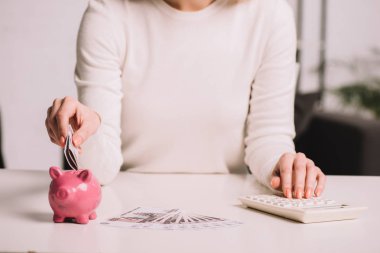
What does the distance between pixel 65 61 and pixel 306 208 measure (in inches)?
117

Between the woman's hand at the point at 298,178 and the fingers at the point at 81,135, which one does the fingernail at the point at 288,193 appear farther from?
the fingers at the point at 81,135

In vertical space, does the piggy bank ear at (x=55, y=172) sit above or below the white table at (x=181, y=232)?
above

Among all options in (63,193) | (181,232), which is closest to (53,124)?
(63,193)

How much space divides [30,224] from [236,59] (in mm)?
725

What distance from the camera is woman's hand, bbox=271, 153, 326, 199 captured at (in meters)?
0.87

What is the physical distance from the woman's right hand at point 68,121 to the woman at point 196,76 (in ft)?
1.23

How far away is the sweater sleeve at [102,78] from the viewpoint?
1.11 meters

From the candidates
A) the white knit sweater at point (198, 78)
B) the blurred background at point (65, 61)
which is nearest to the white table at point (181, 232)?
the white knit sweater at point (198, 78)

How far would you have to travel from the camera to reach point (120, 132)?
→ 4.00 ft

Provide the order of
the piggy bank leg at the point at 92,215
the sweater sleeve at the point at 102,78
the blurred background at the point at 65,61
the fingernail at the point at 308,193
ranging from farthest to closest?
the blurred background at the point at 65,61 < the sweater sleeve at the point at 102,78 < the fingernail at the point at 308,193 < the piggy bank leg at the point at 92,215

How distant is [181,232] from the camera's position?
0.65 meters

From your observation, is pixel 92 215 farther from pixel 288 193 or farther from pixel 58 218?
pixel 288 193

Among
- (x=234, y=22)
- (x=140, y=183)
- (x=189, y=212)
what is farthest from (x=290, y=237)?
(x=234, y=22)

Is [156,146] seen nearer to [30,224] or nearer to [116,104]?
[116,104]
